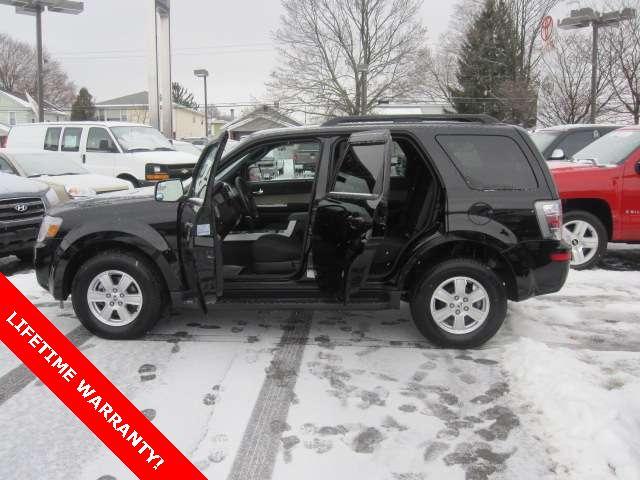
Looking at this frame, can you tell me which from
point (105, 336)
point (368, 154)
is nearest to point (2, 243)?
point (105, 336)

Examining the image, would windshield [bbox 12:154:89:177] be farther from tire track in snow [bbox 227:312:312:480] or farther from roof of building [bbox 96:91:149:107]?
roof of building [bbox 96:91:149:107]

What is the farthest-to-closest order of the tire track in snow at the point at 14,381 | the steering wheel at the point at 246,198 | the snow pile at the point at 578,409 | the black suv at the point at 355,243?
the steering wheel at the point at 246,198, the black suv at the point at 355,243, the tire track in snow at the point at 14,381, the snow pile at the point at 578,409

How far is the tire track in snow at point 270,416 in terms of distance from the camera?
2877 millimetres

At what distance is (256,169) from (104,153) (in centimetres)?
776

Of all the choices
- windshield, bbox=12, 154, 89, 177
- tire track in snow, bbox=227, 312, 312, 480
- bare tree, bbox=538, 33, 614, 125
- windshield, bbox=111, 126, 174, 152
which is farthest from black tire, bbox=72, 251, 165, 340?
bare tree, bbox=538, 33, 614, 125

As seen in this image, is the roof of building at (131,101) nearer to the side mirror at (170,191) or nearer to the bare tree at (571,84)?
the bare tree at (571,84)

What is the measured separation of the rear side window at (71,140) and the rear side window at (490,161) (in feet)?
34.1

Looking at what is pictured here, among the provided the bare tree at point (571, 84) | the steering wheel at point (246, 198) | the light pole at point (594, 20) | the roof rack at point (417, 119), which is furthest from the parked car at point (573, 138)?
the bare tree at point (571, 84)

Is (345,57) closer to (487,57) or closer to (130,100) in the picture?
(487,57)

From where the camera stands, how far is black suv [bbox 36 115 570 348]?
13.8 ft

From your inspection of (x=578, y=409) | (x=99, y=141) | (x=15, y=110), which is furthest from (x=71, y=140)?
(x=15, y=110)

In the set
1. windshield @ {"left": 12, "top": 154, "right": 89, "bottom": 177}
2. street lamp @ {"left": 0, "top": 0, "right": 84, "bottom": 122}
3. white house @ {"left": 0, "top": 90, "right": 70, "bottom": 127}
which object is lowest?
windshield @ {"left": 12, "top": 154, "right": 89, "bottom": 177}

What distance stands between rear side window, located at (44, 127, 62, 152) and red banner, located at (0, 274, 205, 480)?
28.3 ft

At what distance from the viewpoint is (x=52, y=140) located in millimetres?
12789
